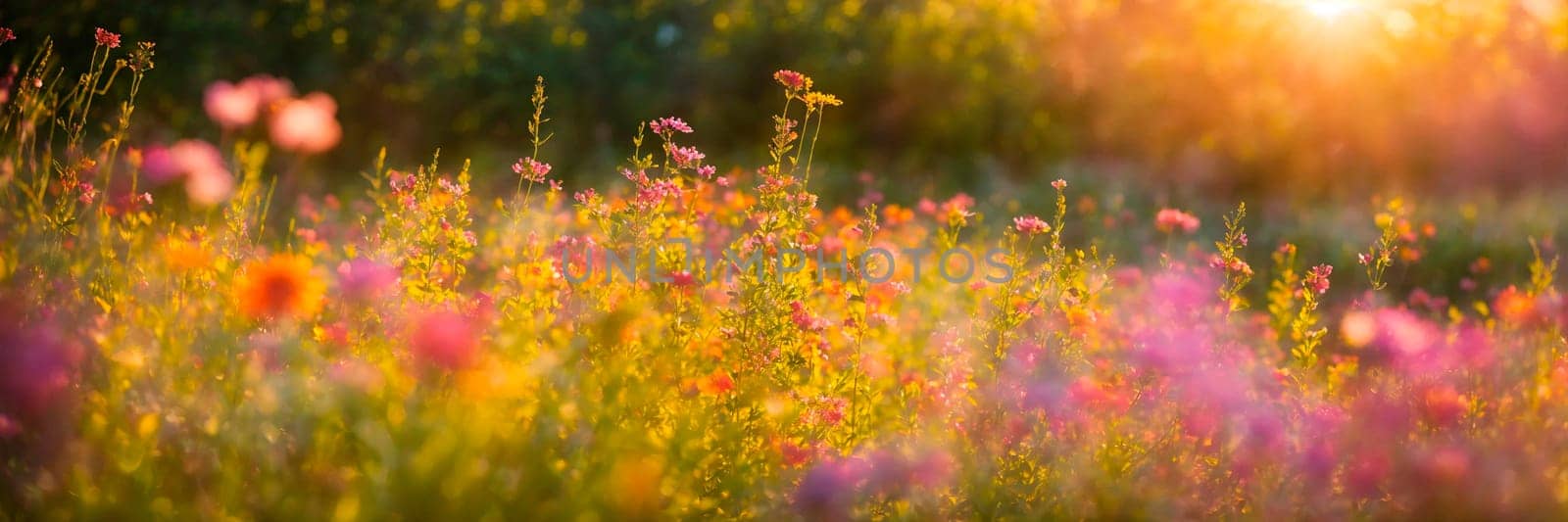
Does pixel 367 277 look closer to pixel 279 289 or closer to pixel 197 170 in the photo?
pixel 279 289

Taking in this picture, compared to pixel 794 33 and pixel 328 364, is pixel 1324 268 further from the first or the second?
pixel 794 33

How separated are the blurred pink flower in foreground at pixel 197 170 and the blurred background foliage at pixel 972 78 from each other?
5871 millimetres

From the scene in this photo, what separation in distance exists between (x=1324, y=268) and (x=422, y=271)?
8.31ft

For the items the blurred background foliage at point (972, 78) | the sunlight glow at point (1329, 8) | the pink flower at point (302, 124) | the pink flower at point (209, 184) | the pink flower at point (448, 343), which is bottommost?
the pink flower at point (448, 343)

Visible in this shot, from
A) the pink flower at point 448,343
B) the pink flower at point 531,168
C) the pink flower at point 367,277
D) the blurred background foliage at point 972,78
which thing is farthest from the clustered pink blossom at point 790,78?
the blurred background foliage at point 972,78

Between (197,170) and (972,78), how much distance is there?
23.4ft

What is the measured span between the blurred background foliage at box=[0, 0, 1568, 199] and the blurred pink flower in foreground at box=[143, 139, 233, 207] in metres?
5.87

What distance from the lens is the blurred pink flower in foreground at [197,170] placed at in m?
2.69

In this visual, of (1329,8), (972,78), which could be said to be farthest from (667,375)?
(1329,8)

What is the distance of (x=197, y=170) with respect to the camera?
9.14 feet

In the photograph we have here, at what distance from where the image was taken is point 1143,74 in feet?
30.2

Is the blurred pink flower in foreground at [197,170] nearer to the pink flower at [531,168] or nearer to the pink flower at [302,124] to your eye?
the pink flower at [302,124]

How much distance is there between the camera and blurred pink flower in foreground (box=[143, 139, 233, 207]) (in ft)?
8.82

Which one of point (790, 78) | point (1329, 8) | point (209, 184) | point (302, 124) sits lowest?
point (209, 184)
